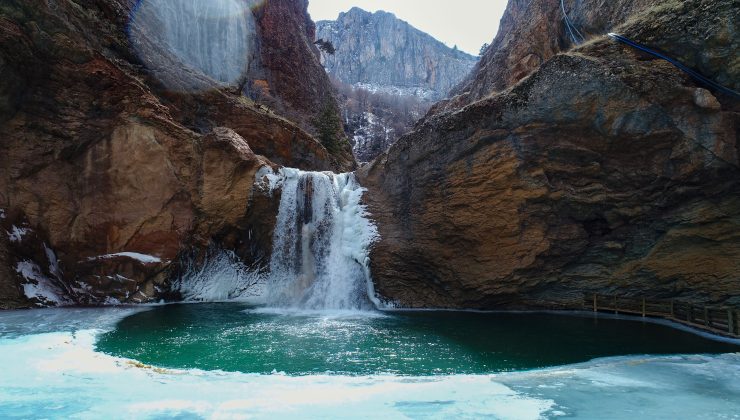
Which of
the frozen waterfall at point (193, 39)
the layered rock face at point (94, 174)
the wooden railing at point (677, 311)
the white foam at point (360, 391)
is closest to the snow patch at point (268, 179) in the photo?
the layered rock face at point (94, 174)

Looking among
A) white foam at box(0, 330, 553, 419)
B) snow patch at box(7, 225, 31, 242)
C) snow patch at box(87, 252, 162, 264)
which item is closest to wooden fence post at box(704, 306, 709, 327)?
white foam at box(0, 330, 553, 419)

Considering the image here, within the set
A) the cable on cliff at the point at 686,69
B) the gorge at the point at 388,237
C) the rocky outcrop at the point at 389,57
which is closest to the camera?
the gorge at the point at 388,237

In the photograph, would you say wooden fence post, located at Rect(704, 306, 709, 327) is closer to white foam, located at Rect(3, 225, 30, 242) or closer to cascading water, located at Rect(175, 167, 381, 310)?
cascading water, located at Rect(175, 167, 381, 310)

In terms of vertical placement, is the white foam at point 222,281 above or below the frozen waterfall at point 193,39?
below

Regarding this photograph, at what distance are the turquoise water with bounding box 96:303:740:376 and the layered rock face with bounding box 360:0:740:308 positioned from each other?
1697mm

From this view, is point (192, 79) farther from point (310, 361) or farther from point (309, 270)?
point (310, 361)

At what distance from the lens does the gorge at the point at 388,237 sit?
774cm

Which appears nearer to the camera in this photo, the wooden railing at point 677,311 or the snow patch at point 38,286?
the wooden railing at point 677,311

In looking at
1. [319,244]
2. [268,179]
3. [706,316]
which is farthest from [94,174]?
[706,316]

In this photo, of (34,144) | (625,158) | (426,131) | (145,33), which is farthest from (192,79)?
(625,158)

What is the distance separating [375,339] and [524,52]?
24680 millimetres

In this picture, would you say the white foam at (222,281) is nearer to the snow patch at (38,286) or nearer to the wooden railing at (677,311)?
the snow patch at (38,286)

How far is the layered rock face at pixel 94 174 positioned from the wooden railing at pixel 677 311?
42.6 feet

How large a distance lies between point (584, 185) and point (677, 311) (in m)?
4.69
